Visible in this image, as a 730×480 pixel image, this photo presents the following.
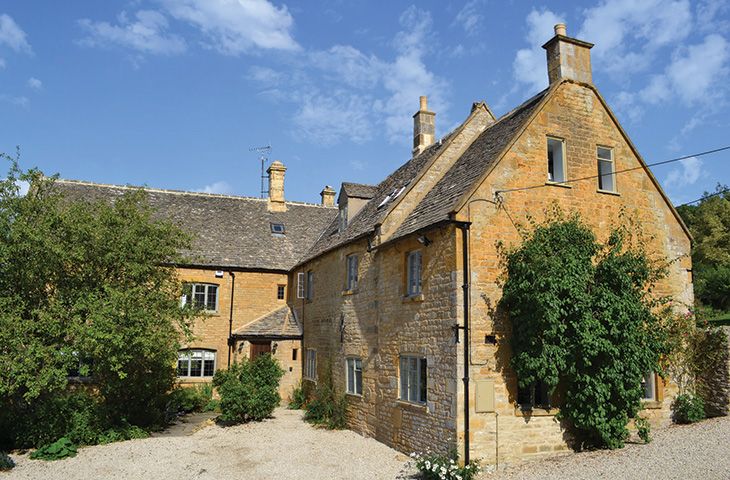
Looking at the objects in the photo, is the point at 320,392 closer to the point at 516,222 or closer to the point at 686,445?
the point at 516,222

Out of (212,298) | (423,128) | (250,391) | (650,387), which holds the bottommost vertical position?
(250,391)

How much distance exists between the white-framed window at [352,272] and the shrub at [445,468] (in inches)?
296

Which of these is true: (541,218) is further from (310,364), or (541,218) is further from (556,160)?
(310,364)

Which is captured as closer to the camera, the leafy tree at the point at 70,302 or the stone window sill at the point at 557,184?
the stone window sill at the point at 557,184

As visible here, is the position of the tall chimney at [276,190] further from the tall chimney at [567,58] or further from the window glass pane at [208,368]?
the tall chimney at [567,58]

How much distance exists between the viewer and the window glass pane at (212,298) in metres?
25.9

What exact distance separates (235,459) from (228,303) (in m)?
11.9

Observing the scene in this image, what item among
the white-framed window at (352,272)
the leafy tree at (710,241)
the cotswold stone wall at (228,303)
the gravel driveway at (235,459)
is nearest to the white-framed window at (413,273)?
the white-framed window at (352,272)

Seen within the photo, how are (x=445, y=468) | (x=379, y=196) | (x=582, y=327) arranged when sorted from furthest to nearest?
(x=379, y=196), (x=582, y=327), (x=445, y=468)

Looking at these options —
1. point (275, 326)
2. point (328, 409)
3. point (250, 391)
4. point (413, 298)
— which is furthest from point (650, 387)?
point (275, 326)

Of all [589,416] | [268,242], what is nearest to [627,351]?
[589,416]

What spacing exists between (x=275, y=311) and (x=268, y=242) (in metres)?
3.73

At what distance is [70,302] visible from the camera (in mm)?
16125

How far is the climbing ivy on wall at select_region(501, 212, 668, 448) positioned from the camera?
12.2m
